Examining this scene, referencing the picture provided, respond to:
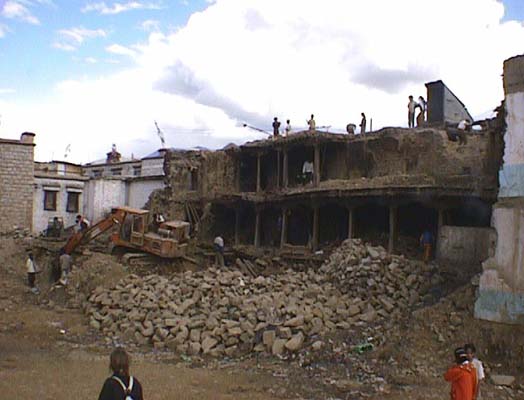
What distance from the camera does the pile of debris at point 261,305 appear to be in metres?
16.7

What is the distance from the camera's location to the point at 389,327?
52.7ft

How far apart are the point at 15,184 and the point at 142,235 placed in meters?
11.9

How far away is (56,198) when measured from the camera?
37500 millimetres

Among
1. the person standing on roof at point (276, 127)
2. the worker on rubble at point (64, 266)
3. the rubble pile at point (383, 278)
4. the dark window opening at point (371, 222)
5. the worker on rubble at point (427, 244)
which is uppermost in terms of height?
the person standing on roof at point (276, 127)

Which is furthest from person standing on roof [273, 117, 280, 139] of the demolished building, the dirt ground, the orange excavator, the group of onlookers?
the group of onlookers

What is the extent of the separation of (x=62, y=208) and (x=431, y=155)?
2307 centimetres

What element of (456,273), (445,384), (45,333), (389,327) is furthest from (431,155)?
(45,333)

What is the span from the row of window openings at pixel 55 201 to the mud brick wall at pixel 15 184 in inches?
103

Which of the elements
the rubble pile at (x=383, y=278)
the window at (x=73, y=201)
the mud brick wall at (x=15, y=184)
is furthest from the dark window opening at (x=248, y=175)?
the rubble pile at (x=383, y=278)

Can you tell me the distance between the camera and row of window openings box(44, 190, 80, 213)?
1455 inches

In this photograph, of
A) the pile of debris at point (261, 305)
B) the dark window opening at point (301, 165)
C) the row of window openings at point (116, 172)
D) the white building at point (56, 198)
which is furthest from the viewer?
the row of window openings at point (116, 172)

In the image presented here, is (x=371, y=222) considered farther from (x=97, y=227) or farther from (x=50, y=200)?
(x=50, y=200)

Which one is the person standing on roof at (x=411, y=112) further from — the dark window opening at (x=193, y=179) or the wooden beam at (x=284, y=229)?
the dark window opening at (x=193, y=179)

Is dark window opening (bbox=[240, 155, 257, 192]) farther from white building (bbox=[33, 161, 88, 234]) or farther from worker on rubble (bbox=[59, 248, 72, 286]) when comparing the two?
worker on rubble (bbox=[59, 248, 72, 286])
